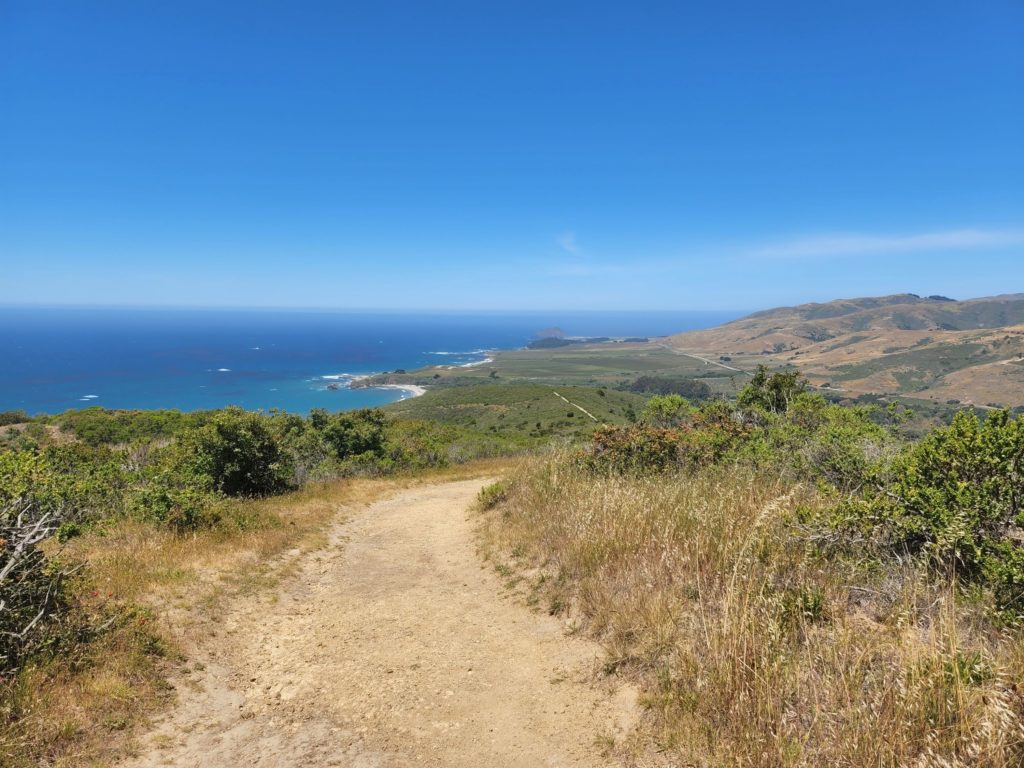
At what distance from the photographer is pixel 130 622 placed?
5078mm

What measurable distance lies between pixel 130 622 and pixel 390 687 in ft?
9.21

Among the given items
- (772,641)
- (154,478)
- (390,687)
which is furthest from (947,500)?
(154,478)

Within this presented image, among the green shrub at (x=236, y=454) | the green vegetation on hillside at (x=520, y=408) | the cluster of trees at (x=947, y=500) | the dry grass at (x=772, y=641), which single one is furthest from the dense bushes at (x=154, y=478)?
the green vegetation on hillside at (x=520, y=408)

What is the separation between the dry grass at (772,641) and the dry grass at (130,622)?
4092 mm

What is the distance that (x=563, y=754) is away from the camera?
380 centimetres

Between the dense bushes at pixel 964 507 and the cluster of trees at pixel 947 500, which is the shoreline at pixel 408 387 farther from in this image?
the dense bushes at pixel 964 507

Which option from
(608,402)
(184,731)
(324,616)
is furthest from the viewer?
(608,402)

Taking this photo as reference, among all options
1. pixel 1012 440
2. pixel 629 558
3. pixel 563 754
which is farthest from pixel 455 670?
pixel 1012 440

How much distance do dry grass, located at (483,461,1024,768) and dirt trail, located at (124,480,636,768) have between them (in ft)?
1.70

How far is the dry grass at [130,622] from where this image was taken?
3.65 m

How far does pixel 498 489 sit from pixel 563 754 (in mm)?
7640

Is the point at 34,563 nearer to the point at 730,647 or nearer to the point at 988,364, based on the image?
the point at 730,647

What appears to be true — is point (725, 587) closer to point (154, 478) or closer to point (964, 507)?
point (964, 507)

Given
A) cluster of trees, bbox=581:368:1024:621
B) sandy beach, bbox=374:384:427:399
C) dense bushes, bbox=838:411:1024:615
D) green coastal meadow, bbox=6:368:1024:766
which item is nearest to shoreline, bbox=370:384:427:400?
sandy beach, bbox=374:384:427:399
